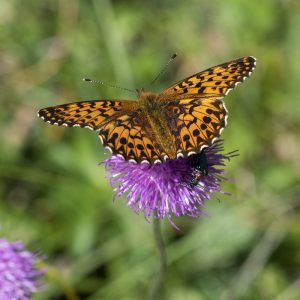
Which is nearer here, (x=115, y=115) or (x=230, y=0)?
(x=115, y=115)

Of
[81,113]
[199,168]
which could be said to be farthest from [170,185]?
[81,113]

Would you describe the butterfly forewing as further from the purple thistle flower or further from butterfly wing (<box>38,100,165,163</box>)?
the purple thistle flower

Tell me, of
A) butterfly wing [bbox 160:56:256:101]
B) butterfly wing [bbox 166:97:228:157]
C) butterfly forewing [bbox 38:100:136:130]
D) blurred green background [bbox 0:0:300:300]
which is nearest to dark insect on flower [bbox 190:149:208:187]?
butterfly wing [bbox 166:97:228:157]

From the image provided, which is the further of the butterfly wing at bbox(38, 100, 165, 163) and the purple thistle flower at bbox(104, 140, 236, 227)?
the purple thistle flower at bbox(104, 140, 236, 227)

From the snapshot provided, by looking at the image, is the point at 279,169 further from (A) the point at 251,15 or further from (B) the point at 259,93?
(A) the point at 251,15

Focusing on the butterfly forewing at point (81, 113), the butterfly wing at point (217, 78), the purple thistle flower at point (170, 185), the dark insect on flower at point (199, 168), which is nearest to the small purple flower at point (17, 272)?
the purple thistle flower at point (170, 185)

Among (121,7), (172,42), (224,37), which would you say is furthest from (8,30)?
(224,37)

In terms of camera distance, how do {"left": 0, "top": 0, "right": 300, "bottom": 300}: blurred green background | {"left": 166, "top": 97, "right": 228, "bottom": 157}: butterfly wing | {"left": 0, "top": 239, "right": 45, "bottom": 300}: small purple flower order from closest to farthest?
{"left": 166, "top": 97, "right": 228, "bottom": 157}: butterfly wing → {"left": 0, "top": 239, "right": 45, "bottom": 300}: small purple flower → {"left": 0, "top": 0, "right": 300, "bottom": 300}: blurred green background
